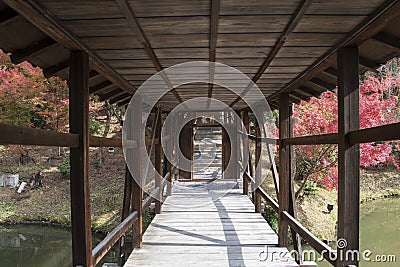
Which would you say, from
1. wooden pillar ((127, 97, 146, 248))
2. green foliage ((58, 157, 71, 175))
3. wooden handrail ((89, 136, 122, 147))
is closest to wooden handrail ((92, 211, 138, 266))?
wooden pillar ((127, 97, 146, 248))

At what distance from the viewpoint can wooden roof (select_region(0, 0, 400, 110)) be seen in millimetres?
1512

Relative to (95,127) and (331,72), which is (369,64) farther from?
(95,127)

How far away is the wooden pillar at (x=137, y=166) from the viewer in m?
3.87

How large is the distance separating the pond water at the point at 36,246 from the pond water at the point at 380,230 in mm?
5059

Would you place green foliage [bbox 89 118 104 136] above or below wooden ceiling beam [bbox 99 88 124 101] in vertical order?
below

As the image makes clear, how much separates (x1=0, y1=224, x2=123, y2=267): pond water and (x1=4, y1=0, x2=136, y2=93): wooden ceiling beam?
5845mm

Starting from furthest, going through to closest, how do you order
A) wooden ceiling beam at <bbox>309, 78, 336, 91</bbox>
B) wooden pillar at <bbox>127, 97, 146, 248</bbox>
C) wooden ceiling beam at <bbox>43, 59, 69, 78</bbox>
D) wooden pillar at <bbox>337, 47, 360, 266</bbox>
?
wooden pillar at <bbox>127, 97, 146, 248</bbox>
wooden ceiling beam at <bbox>309, 78, 336, 91</bbox>
wooden ceiling beam at <bbox>43, 59, 69, 78</bbox>
wooden pillar at <bbox>337, 47, 360, 266</bbox>

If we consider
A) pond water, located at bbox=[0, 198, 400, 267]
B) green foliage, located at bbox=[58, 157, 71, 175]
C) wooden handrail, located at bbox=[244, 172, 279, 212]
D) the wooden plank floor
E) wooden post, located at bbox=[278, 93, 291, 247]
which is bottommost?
pond water, located at bbox=[0, 198, 400, 267]

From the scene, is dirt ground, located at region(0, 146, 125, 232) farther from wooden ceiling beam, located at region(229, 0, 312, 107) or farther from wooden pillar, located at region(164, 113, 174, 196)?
wooden ceiling beam, located at region(229, 0, 312, 107)

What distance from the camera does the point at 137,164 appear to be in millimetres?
3896

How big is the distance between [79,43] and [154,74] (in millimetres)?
1060

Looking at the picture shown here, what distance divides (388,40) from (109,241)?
7.52ft

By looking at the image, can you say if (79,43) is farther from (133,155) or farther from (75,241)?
(133,155)

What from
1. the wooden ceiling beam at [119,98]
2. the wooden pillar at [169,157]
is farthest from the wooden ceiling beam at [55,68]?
the wooden pillar at [169,157]
